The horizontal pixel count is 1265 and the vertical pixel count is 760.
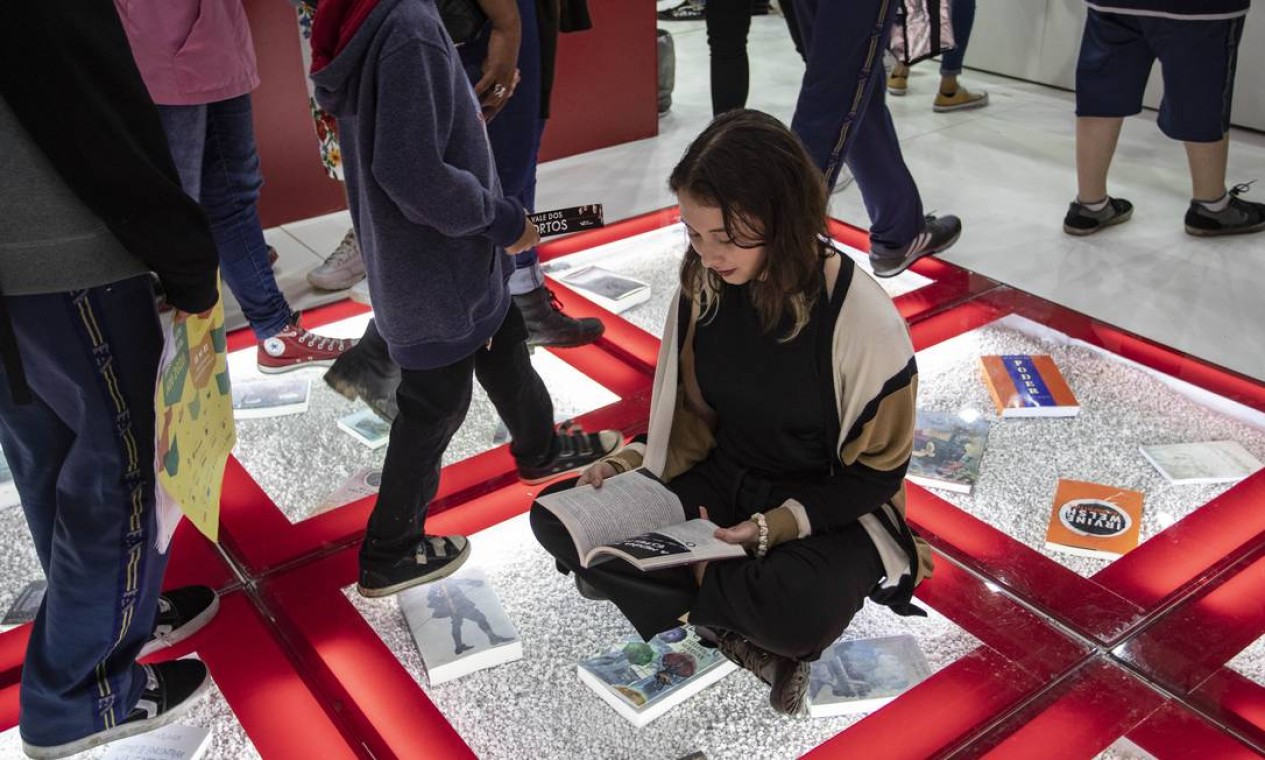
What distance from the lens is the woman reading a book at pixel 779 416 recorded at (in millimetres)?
1562

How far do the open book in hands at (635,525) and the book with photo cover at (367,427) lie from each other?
857 mm

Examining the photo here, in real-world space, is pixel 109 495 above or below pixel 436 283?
below

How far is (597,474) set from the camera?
1.82m

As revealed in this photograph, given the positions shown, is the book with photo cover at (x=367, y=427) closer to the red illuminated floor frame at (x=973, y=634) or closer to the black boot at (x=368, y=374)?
the black boot at (x=368, y=374)

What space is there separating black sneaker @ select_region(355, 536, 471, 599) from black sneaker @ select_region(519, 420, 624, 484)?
279 millimetres

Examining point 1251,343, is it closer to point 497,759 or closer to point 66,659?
point 497,759

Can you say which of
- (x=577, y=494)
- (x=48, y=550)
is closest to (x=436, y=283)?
(x=577, y=494)

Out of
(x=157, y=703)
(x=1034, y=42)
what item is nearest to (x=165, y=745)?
(x=157, y=703)

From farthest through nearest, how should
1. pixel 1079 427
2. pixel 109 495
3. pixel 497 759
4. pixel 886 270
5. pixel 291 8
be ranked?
pixel 291 8, pixel 886 270, pixel 1079 427, pixel 497 759, pixel 109 495

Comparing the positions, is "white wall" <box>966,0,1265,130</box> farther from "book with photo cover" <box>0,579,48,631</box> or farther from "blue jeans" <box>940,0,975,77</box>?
"book with photo cover" <box>0,579,48,631</box>

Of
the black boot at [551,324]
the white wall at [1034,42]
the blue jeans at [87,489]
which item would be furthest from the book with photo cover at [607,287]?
the white wall at [1034,42]

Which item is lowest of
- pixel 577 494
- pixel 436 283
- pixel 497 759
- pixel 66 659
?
pixel 497 759

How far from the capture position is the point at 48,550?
5.36 feet

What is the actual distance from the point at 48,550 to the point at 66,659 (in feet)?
0.51
